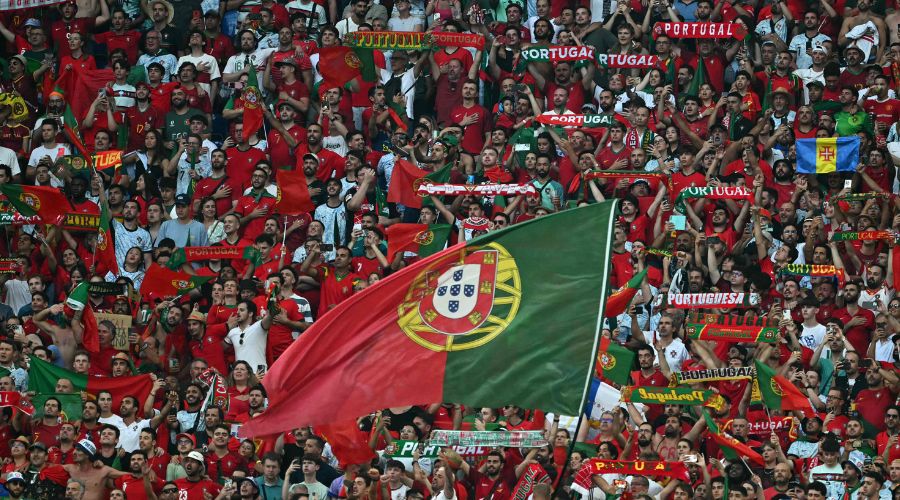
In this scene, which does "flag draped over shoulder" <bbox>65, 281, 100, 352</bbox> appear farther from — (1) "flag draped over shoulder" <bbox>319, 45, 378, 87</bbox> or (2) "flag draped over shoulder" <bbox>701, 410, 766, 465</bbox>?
(2) "flag draped over shoulder" <bbox>701, 410, 766, 465</bbox>

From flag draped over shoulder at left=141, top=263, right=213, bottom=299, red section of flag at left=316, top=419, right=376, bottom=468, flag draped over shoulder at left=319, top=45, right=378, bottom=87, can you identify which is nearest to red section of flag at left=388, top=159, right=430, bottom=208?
flag draped over shoulder at left=319, top=45, right=378, bottom=87

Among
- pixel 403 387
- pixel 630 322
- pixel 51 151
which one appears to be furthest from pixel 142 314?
pixel 403 387

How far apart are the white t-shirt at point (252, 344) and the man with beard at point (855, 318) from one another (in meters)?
5.44

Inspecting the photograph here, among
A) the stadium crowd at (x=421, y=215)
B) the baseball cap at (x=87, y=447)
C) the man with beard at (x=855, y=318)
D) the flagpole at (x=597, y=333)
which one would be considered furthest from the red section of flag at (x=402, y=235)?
the flagpole at (x=597, y=333)

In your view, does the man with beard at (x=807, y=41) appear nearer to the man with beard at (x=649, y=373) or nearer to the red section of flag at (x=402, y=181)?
Result: the red section of flag at (x=402, y=181)

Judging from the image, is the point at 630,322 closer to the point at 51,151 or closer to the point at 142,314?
the point at 142,314

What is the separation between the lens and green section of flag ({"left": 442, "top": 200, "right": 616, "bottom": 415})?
545 inches

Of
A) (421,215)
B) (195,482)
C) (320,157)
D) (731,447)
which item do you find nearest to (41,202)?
(320,157)

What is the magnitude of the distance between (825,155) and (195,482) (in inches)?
292

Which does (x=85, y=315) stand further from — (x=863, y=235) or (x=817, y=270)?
(x=863, y=235)

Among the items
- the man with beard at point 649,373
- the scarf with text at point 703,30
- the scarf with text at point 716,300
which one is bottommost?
the man with beard at point 649,373

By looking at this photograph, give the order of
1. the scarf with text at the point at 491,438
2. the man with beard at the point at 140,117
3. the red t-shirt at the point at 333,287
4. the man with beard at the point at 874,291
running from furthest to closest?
the man with beard at the point at 140,117 → the red t-shirt at the point at 333,287 → the man with beard at the point at 874,291 → the scarf with text at the point at 491,438

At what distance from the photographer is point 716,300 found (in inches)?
818

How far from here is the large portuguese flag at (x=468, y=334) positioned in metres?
13.9
